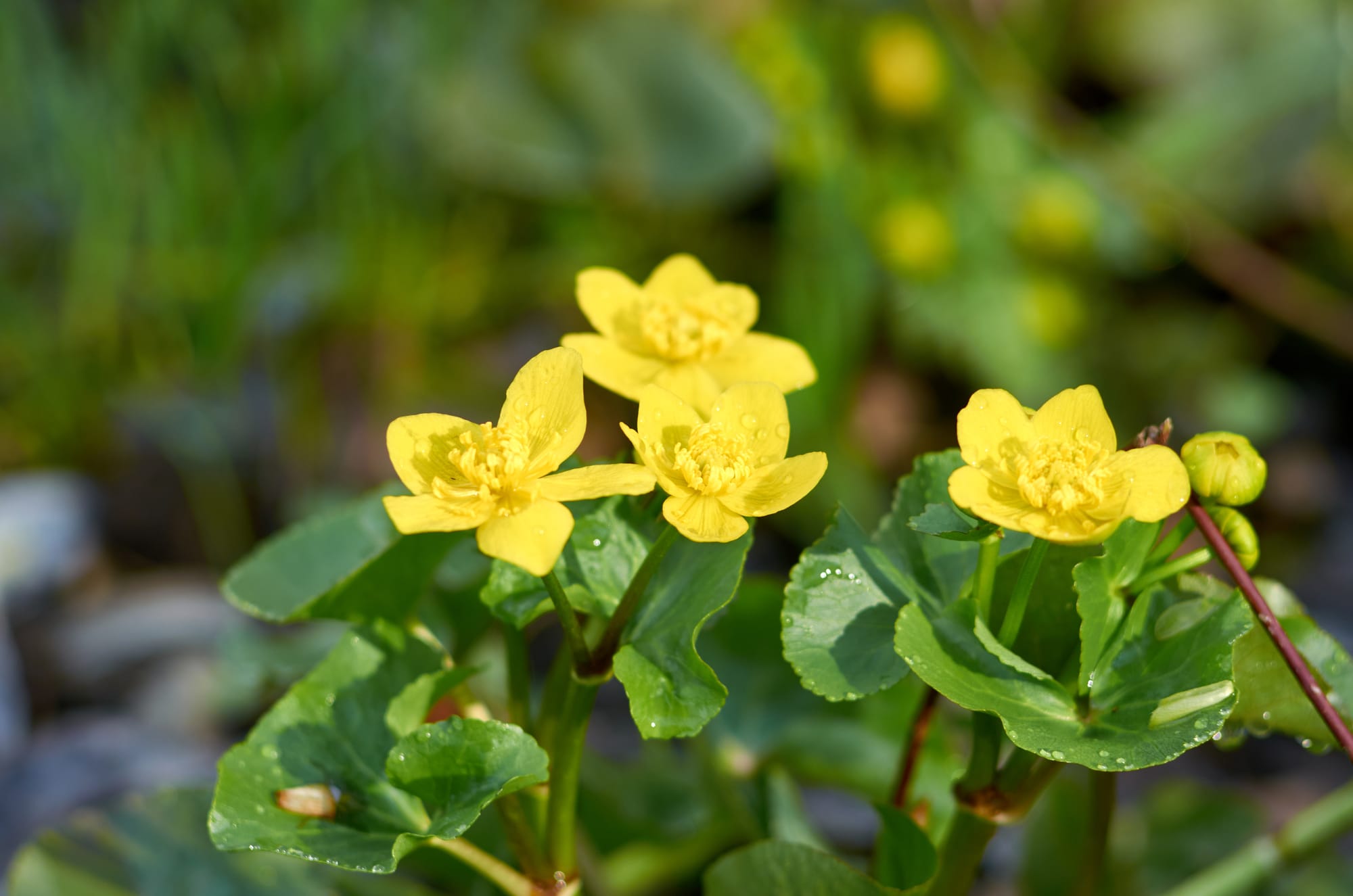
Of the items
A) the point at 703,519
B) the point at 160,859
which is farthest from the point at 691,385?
the point at 160,859

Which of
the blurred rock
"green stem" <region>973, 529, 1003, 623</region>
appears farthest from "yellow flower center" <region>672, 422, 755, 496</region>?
the blurred rock

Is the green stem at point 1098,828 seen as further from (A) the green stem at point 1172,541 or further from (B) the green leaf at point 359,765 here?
(B) the green leaf at point 359,765

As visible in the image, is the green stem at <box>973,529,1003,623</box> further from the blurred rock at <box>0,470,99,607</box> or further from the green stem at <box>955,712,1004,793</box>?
the blurred rock at <box>0,470,99,607</box>

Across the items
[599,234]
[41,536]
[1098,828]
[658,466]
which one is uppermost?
[658,466]

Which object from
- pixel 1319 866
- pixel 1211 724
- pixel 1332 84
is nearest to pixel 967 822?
pixel 1211 724

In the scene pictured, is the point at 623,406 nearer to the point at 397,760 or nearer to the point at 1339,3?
the point at 397,760

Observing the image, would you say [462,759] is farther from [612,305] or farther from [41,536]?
[41,536]
